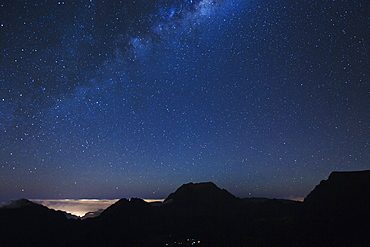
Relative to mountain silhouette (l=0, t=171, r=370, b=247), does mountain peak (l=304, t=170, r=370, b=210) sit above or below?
above

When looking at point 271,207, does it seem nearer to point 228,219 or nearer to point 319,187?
point 228,219

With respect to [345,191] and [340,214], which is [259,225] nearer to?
[340,214]

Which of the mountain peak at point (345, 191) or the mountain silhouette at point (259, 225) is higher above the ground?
the mountain peak at point (345, 191)

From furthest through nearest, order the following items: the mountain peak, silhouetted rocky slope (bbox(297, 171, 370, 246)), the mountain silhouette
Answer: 1. the mountain peak
2. the mountain silhouette
3. silhouetted rocky slope (bbox(297, 171, 370, 246))

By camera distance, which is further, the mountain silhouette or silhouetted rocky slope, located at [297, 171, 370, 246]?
the mountain silhouette

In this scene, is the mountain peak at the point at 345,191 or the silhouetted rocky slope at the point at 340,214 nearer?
the silhouetted rocky slope at the point at 340,214

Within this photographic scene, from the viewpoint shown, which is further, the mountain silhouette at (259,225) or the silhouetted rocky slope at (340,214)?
the mountain silhouette at (259,225)

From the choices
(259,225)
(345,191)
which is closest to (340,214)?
(345,191)

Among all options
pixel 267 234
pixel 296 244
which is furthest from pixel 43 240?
pixel 296 244

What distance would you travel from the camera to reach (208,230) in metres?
141

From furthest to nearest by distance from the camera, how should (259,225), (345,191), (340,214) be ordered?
(259,225) < (345,191) < (340,214)

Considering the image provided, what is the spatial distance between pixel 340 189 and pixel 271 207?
315 ft

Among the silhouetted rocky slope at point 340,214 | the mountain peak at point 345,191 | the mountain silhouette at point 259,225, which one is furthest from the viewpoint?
the mountain peak at point 345,191

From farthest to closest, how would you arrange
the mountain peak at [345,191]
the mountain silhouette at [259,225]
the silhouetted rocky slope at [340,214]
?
the mountain peak at [345,191] < the mountain silhouette at [259,225] < the silhouetted rocky slope at [340,214]
